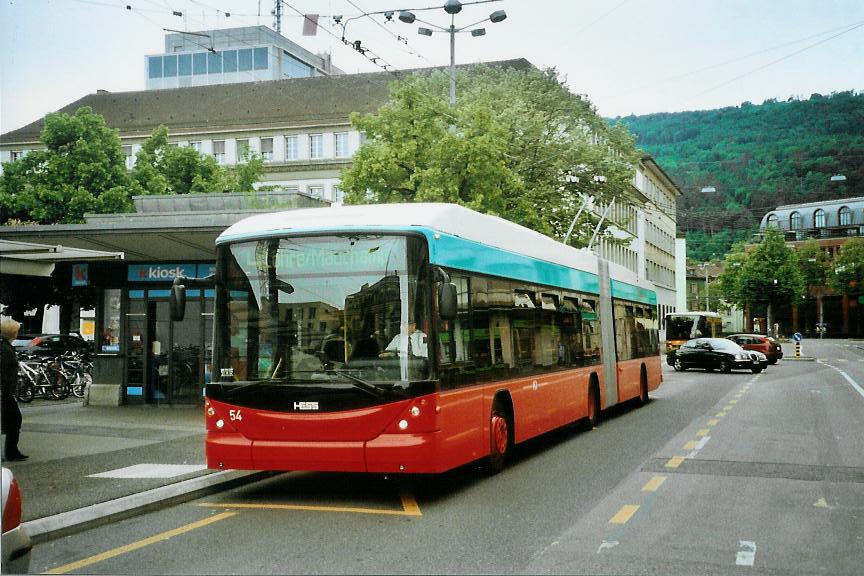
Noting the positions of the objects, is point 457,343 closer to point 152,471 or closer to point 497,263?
point 497,263

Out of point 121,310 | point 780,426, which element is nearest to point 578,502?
point 780,426

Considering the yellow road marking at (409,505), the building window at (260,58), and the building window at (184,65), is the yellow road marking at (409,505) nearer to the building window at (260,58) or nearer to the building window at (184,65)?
the building window at (260,58)

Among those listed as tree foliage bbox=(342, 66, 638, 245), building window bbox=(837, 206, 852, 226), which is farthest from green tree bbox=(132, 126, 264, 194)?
building window bbox=(837, 206, 852, 226)

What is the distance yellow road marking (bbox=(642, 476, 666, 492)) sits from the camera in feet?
33.2

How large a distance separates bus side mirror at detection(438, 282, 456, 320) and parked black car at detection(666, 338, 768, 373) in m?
33.1

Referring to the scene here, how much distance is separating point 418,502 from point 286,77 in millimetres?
79281

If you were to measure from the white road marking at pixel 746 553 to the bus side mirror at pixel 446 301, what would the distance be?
3.13 meters

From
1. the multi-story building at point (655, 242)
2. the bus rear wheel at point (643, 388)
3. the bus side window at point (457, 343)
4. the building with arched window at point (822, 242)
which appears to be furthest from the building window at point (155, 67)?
the bus side window at point (457, 343)

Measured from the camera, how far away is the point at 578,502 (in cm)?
937

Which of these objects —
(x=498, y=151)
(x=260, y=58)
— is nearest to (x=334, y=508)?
(x=498, y=151)

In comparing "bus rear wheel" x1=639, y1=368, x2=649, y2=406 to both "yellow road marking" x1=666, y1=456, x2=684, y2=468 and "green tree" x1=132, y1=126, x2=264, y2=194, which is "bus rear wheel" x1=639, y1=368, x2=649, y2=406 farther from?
"green tree" x1=132, y1=126, x2=264, y2=194


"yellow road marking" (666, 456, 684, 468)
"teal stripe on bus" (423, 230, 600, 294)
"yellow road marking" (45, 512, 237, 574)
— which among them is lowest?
"yellow road marking" (45, 512, 237, 574)

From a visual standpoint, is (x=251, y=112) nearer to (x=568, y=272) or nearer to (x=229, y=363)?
(x=568, y=272)

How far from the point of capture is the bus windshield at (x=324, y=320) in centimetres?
934
